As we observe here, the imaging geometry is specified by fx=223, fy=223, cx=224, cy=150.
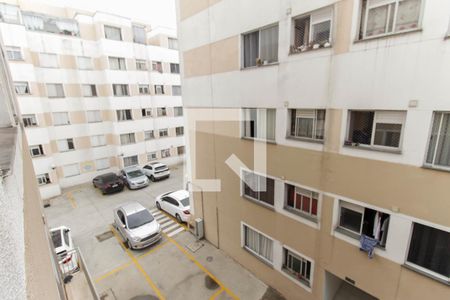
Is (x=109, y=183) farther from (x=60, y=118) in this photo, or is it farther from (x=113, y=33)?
(x=113, y=33)

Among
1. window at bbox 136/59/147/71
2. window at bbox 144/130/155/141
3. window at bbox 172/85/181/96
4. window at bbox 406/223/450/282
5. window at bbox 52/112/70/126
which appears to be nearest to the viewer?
window at bbox 406/223/450/282

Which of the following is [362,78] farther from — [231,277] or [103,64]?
[103,64]

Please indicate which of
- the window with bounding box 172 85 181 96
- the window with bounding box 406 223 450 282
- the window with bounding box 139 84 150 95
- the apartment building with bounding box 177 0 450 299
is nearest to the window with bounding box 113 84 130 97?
the window with bounding box 139 84 150 95

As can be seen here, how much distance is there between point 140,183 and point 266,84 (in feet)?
46.1

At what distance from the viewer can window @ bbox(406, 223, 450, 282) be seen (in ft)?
14.8

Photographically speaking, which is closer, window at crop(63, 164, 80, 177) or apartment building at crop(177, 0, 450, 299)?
apartment building at crop(177, 0, 450, 299)

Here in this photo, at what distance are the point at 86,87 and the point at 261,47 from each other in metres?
16.7

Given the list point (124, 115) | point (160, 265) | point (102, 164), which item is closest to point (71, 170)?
point (102, 164)

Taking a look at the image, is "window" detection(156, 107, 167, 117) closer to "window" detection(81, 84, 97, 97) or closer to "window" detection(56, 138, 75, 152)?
"window" detection(81, 84, 97, 97)

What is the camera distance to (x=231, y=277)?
897 cm

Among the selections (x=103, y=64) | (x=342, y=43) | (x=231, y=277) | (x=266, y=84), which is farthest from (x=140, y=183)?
(x=342, y=43)

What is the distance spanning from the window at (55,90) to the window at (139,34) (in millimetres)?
7049

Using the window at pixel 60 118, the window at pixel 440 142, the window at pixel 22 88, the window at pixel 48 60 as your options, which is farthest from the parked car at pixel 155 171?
the window at pixel 440 142

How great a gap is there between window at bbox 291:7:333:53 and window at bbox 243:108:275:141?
1.97 meters
